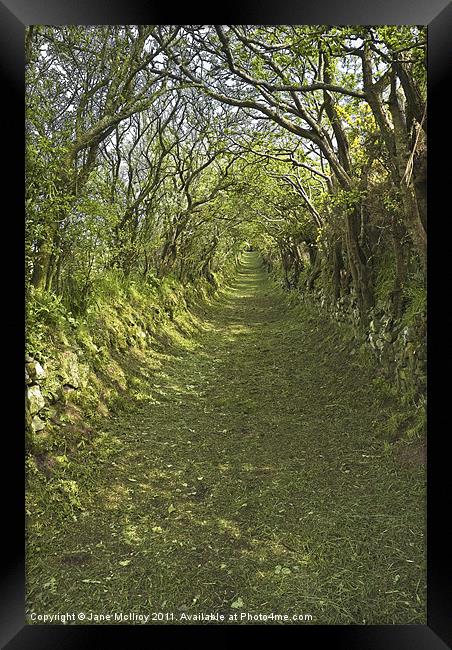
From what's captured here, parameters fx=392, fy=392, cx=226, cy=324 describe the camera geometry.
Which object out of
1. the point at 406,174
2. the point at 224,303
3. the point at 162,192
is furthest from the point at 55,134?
the point at 224,303

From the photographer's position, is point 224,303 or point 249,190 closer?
point 249,190

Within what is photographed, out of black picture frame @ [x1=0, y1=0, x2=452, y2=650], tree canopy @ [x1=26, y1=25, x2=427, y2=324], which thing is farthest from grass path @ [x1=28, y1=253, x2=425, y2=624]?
tree canopy @ [x1=26, y1=25, x2=427, y2=324]

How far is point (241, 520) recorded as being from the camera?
338cm

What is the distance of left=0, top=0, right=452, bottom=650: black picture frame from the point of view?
8.55 ft

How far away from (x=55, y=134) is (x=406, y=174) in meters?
3.56

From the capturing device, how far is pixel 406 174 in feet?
12.8

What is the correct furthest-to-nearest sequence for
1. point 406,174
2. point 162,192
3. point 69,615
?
point 162,192, point 406,174, point 69,615

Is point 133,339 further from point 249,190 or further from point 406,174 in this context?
point 249,190

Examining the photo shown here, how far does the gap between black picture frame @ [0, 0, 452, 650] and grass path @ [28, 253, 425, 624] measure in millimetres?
112

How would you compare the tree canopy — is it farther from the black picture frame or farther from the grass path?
the grass path
